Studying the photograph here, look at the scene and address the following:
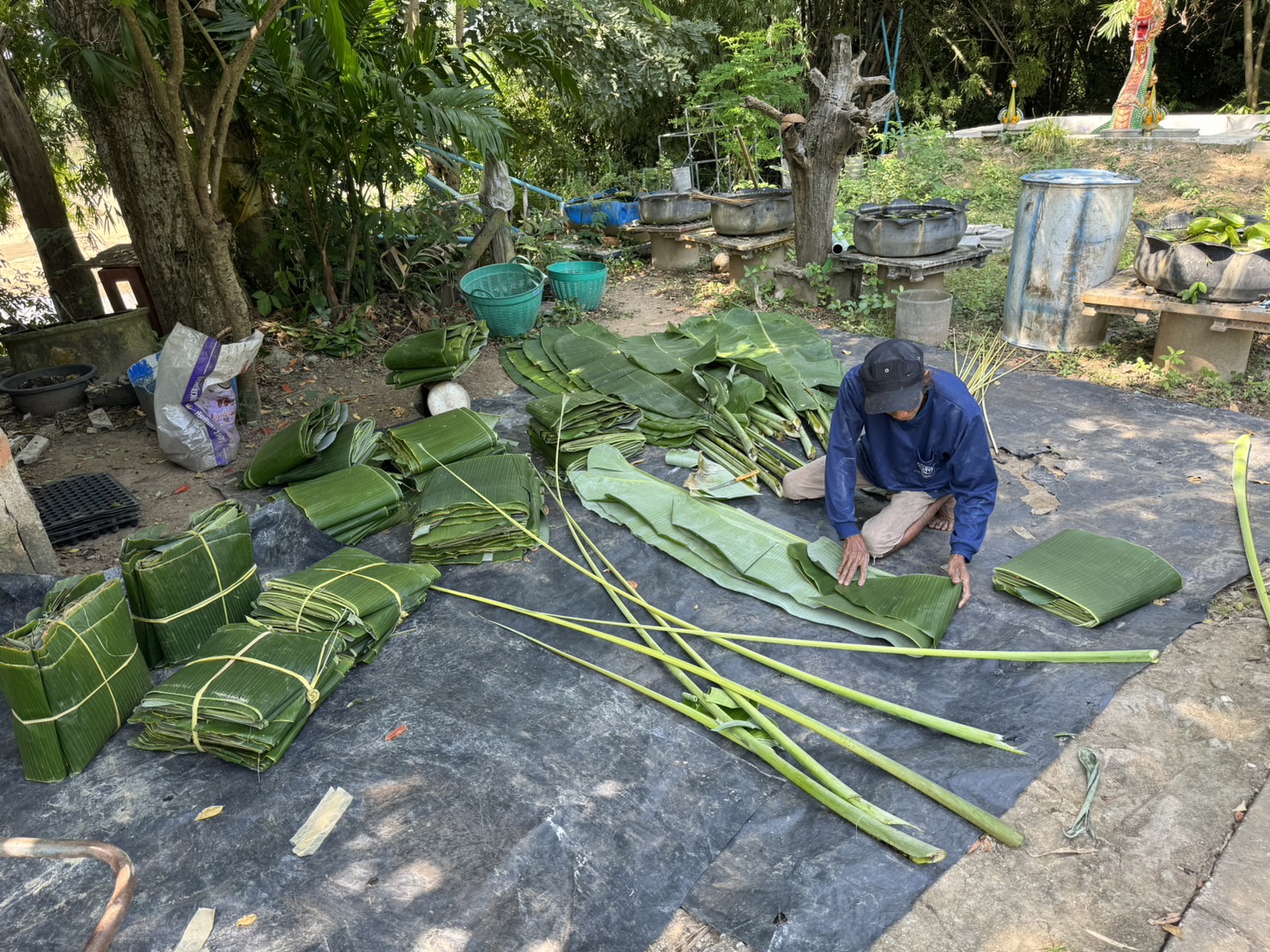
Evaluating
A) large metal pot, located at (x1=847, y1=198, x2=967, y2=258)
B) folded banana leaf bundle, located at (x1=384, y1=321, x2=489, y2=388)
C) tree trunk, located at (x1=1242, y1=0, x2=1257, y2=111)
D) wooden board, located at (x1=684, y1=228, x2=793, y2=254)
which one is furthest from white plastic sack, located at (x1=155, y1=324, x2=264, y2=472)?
tree trunk, located at (x1=1242, y1=0, x2=1257, y2=111)

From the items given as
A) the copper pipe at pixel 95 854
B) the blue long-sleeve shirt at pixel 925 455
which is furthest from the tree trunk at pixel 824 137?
the copper pipe at pixel 95 854

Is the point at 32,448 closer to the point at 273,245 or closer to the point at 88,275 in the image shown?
the point at 273,245

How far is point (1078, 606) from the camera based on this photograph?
289 cm

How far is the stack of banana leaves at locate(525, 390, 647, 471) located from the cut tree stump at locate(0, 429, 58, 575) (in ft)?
7.98

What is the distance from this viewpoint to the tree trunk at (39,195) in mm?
7102

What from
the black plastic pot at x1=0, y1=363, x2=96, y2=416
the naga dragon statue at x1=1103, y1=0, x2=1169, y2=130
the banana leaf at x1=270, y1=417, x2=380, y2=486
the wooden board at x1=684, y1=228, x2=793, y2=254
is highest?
the naga dragon statue at x1=1103, y1=0, x2=1169, y2=130

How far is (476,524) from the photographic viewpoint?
3635 millimetres

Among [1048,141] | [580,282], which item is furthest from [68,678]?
[1048,141]

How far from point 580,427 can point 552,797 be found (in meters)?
2.45

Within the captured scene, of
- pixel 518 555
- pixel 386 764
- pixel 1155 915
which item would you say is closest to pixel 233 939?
pixel 386 764

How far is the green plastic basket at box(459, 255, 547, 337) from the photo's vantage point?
648 centimetres

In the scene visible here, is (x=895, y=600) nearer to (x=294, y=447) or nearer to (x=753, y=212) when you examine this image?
(x=294, y=447)

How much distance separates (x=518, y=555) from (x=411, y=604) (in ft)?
1.91

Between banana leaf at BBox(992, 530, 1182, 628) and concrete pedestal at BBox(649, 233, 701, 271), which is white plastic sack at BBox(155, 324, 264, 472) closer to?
banana leaf at BBox(992, 530, 1182, 628)
